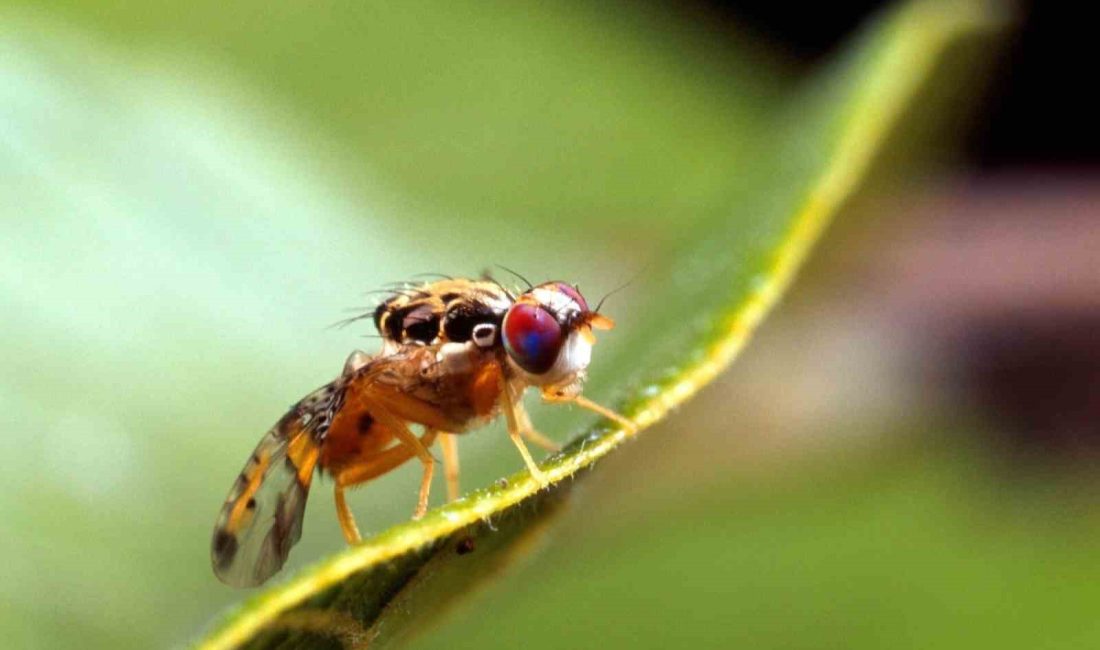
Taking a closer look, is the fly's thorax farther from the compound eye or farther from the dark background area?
the dark background area

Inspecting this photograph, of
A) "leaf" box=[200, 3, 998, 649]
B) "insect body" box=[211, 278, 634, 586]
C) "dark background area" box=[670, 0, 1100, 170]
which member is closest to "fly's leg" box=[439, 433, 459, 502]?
"insect body" box=[211, 278, 634, 586]

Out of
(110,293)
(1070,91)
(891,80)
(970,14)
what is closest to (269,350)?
(110,293)

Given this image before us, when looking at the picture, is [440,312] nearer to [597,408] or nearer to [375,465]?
[375,465]

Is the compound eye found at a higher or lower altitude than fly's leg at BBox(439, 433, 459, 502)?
higher

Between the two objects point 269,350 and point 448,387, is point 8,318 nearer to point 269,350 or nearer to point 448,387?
point 269,350

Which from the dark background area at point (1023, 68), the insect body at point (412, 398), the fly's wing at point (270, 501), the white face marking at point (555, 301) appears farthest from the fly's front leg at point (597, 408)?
the dark background area at point (1023, 68)
